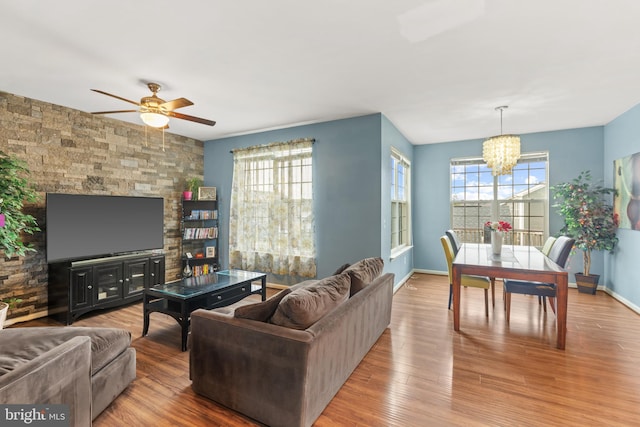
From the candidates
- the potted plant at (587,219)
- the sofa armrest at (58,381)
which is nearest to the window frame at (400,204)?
the potted plant at (587,219)

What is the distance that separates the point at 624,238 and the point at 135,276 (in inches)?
270

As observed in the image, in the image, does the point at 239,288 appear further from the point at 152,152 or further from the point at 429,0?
the point at 429,0

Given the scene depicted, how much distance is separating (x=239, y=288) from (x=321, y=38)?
2.73 meters

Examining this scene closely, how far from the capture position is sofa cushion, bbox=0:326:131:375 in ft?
5.84

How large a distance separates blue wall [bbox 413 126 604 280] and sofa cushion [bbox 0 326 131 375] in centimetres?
533

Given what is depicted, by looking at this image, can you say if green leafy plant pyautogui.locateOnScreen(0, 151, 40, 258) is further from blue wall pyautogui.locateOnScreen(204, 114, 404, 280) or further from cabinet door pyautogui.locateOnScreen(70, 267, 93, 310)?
blue wall pyautogui.locateOnScreen(204, 114, 404, 280)

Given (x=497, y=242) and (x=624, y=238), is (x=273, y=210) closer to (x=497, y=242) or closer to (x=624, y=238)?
(x=497, y=242)

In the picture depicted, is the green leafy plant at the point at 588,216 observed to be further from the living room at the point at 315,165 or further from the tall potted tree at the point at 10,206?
the tall potted tree at the point at 10,206

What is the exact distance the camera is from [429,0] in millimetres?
1950

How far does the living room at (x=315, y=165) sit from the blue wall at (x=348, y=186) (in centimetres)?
1

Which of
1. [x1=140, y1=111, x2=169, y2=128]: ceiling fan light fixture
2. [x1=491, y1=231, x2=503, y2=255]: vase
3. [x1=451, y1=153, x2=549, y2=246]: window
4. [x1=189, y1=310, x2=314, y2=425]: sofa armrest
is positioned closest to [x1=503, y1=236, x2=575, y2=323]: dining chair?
[x1=491, y1=231, x2=503, y2=255]: vase

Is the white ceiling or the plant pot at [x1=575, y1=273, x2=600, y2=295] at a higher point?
the white ceiling

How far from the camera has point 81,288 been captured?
358 cm

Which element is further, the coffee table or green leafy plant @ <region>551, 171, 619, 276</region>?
green leafy plant @ <region>551, 171, 619, 276</region>
